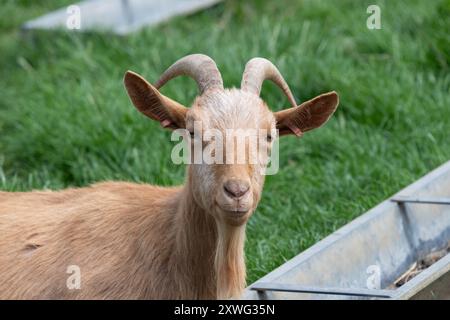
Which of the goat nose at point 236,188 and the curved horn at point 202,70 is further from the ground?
the curved horn at point 202,70

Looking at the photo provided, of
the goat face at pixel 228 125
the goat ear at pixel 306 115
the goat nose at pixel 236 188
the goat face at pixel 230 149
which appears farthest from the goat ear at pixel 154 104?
the goat nose at pixel 236 188

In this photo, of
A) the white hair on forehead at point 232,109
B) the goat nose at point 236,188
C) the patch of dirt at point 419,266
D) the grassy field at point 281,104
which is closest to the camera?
the goat nose at point 236,188

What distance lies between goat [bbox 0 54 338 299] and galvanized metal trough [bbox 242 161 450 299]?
310 millimetres

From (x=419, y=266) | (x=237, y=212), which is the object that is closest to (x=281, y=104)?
(x=419, y=266)

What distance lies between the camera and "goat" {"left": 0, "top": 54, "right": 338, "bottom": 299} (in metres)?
5.59

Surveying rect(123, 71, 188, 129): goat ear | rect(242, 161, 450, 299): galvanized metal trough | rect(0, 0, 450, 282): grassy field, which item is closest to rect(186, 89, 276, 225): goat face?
rect(123, 71, 188, 129): goat ear

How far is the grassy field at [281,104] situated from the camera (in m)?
8.13

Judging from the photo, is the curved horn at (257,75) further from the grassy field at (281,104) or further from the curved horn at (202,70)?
the grassy field at (281,104)

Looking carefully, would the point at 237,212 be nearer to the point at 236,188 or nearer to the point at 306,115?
the point at 236,188

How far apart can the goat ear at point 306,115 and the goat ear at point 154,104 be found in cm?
49
